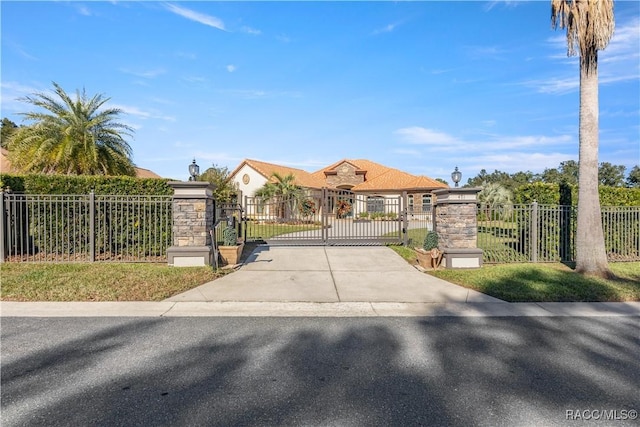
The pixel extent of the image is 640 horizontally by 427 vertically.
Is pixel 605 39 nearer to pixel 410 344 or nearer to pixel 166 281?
pixel 410 344

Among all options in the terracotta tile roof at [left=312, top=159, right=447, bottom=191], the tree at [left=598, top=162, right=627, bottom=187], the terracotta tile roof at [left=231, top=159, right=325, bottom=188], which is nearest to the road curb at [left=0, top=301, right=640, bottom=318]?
the terracotta tile roof at [left=231, top=159, right=325, bottom=188]

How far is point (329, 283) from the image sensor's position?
8117 mm

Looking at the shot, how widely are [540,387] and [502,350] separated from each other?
915 millimetres

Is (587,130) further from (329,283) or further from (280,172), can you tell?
(280,172)

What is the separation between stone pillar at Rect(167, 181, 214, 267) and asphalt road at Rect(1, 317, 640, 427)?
389 cm

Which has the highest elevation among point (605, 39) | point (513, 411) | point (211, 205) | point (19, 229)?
point (605, 39)

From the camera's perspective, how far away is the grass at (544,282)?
22.3ft

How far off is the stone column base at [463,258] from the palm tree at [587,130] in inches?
93.9

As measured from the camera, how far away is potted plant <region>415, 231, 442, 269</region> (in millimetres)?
9648

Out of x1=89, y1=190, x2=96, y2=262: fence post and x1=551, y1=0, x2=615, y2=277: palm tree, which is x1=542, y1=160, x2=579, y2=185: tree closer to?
x1=551, y1=0, x2=615, y2=277: palm tree

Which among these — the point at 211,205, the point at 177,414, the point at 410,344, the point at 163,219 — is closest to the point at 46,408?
the point at 177,414

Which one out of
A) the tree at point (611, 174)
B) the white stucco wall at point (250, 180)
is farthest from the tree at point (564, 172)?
the white stucco wall at point (250, 180)

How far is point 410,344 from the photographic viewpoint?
15.1 ft

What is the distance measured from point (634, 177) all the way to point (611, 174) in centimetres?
271
